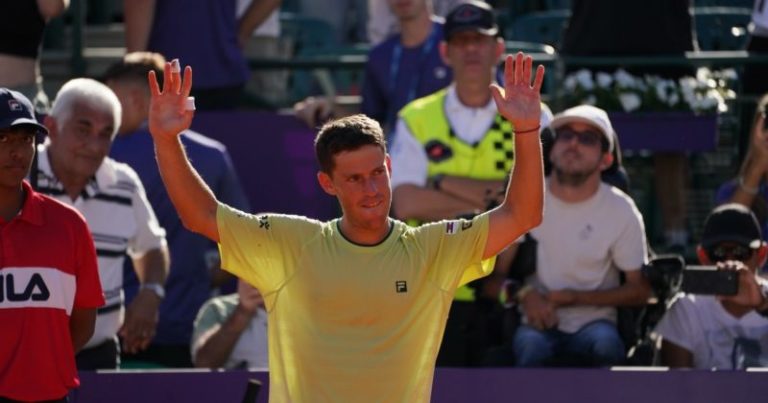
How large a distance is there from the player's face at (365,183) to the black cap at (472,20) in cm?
377

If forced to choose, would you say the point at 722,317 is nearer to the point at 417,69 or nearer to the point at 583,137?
the point at 583,137

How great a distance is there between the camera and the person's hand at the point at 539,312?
25.5ft

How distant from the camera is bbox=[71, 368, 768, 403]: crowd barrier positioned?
705cm

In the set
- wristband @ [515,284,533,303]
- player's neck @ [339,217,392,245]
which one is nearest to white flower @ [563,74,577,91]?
wristband @ [515,284,533,303]

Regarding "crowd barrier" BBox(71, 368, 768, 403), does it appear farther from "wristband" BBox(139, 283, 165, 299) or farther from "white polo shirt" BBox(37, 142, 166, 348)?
"wristband" BBox(139, 283, 165, 299)

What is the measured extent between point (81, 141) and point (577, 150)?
227cm

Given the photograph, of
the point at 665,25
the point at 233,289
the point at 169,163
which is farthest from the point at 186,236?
the point at 169,163

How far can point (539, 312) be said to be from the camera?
7.77 metres

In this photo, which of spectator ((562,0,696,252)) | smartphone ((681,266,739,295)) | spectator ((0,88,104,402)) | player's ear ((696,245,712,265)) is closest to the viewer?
spectator ((0,88,104,402))

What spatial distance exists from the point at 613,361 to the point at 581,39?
2873 mm

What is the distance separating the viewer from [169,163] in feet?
16.8

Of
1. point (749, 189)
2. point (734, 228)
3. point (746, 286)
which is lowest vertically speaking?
point (746, 286)

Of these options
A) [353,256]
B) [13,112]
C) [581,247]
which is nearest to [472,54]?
[581,247]

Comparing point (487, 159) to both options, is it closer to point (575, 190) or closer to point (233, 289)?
point (575, 190)
